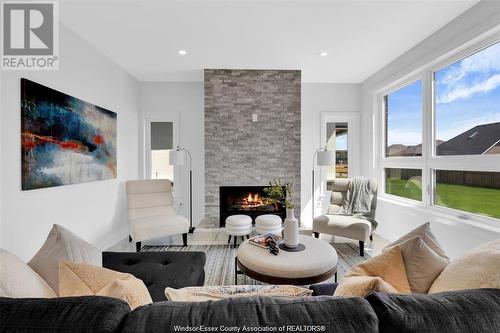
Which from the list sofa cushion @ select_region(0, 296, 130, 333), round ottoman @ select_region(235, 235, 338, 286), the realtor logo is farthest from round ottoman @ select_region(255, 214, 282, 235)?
the realtor logo

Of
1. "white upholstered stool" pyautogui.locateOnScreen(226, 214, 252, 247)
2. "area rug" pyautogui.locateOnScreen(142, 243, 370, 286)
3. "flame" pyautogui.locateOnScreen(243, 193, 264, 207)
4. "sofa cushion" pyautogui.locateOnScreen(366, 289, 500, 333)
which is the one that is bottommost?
"area rug" pyautogui.locateOnScreen(142, 243, 370, 286)

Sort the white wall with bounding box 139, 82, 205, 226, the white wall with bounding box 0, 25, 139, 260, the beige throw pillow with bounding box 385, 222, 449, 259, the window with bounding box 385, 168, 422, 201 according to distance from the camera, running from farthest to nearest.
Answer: the white wall with bounding box 139, 82, 205, 226
the window with bounding box 385, 168, 422, 201
the white wall with bounding box 0, 25, 139, 260
the beige throw pillow with bounding box 385, 222, 449, 259

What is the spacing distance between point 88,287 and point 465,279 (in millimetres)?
1549

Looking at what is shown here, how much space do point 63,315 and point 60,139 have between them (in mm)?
2372

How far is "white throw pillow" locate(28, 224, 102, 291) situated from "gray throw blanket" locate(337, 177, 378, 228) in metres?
3.21

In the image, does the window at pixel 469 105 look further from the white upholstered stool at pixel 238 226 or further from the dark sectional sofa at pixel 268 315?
the white upholstered stool at pixel 238 226

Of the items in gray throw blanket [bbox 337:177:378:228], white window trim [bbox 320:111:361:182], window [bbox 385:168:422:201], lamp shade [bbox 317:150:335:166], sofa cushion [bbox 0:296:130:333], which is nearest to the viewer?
sofa cushion [bbox 0:296:130:333]

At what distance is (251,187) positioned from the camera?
409 cm

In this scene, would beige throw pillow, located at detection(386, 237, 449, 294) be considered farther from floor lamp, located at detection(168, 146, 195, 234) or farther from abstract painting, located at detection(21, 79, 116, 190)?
floor lamp, located at detection(168, 146, 195, 234)

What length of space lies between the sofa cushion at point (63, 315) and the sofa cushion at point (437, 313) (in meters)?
0.80

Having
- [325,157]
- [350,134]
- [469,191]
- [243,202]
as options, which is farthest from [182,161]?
[469,191]

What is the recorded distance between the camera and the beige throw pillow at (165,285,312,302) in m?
0.90

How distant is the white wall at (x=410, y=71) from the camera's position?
219 cm

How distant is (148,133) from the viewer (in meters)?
4.48
